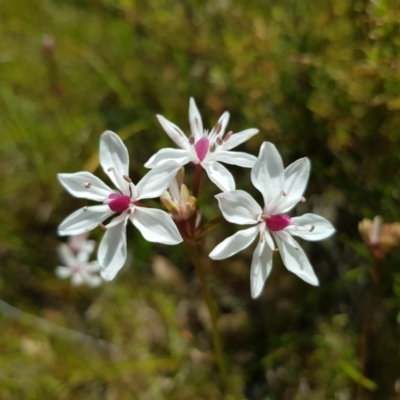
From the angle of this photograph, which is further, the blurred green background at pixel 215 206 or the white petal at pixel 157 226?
the blurred green background at pixel 215 206

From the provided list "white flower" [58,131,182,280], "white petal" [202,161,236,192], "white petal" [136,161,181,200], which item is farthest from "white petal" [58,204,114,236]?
"white petal" [202,161,236,192]

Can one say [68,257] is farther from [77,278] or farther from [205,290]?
[205,290]

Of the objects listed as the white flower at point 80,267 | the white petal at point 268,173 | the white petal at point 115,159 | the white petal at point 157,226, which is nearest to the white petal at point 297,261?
the white petal at point 268,173

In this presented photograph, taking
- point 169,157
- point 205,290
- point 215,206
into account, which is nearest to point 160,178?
point 169,157

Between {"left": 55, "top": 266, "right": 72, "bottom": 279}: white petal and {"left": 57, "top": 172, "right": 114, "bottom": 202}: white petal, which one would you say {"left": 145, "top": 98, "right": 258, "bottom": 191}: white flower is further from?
{"left": 55, "top": 266, "right": 72, "bottom": 279}: white petal

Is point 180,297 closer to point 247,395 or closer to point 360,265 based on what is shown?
point 247,395

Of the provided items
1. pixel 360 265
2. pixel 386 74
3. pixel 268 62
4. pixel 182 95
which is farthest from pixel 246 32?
pixel 360 265

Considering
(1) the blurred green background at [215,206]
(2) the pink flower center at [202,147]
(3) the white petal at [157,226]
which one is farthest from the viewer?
(1) the blurred green background at [215,206]

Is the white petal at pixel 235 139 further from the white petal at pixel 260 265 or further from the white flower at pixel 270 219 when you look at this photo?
the white petal at pixel 260 265
